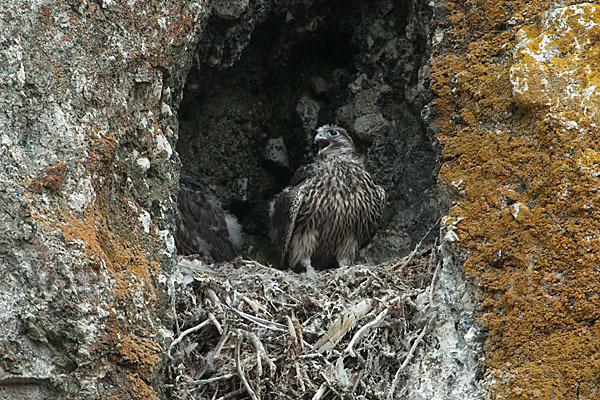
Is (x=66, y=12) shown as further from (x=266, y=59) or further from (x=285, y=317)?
(x=266, y=59)

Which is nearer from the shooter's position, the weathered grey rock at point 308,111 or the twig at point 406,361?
the twig at point 406,361

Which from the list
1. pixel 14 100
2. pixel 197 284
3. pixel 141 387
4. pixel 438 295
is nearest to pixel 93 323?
pixel 141 387

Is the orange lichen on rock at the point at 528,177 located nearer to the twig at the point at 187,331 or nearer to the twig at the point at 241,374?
the twig at the point at 241,374

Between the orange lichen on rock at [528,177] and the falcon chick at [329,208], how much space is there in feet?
6.49

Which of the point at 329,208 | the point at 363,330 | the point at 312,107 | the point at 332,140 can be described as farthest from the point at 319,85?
the point at 363,330

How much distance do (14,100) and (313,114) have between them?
136 inches

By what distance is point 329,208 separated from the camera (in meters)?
5.98

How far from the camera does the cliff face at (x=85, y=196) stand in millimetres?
2922

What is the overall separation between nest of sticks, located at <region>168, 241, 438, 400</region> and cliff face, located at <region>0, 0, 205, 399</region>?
1.24ft

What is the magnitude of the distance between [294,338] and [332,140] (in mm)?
2368

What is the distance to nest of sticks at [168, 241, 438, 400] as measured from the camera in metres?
3.60

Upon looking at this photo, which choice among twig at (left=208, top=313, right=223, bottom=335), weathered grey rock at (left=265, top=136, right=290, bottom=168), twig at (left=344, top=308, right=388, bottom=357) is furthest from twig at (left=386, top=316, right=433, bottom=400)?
weathered grey rock at (left=265, top=136, right=290, bottom=168)

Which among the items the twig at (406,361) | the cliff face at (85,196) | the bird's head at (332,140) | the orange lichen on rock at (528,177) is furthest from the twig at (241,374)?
the bird's head at (332,140)

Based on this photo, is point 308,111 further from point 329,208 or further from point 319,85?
point 329,208
